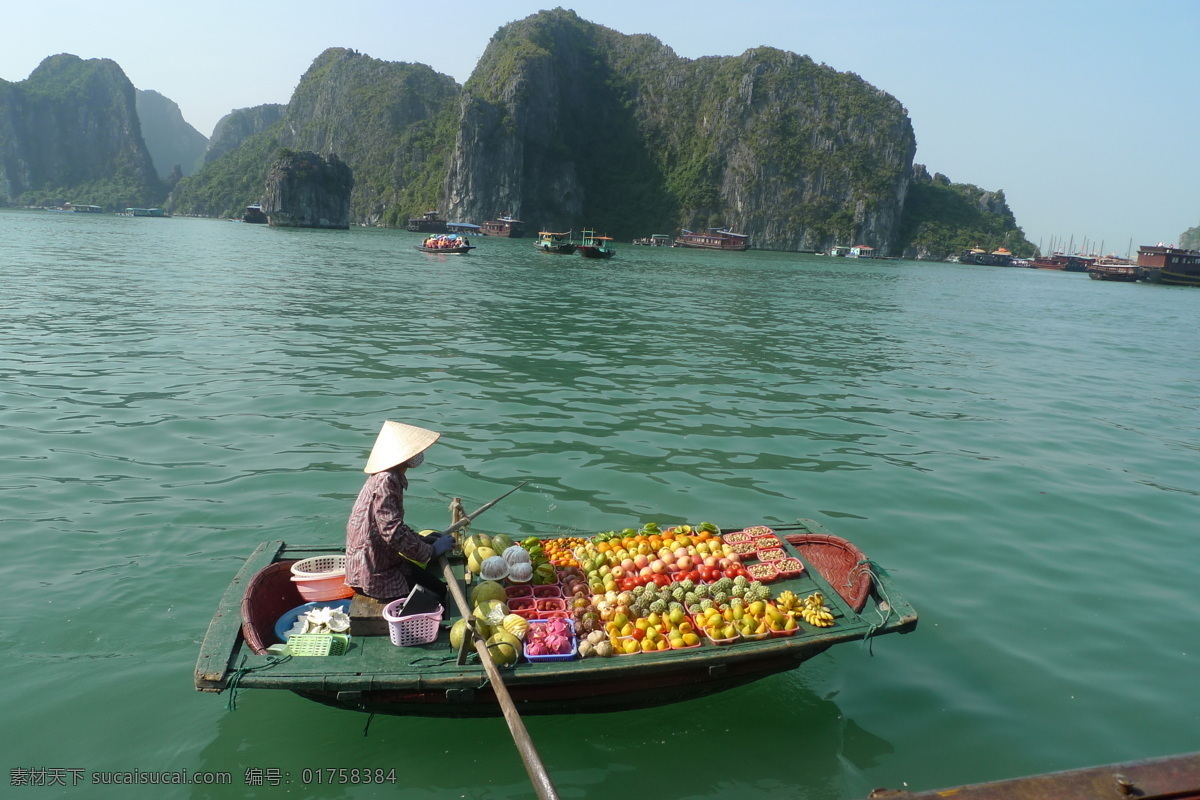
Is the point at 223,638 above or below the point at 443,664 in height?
above

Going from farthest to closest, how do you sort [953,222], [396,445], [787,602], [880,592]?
[953,222] < [880,592] < [787,602] < [396,445]

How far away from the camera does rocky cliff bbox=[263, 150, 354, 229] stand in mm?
121125

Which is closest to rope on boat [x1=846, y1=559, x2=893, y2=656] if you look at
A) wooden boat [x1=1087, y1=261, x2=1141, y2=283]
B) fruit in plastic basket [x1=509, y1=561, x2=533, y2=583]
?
fruit in plastic basket [x1=509, y1=561, x2=533, y2=583]

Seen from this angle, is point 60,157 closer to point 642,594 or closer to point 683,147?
point 683,147

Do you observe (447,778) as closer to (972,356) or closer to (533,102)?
(972,356)

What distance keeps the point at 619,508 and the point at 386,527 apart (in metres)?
4.68

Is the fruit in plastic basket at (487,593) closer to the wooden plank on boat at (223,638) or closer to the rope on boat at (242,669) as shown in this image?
the rope on boat at (242,669)

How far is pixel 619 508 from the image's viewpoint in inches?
401

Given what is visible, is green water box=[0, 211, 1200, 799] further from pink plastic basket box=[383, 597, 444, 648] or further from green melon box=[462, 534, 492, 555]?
green melon box=[462, 534, 492, 555]

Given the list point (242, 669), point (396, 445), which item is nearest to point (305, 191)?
point (396, 445)

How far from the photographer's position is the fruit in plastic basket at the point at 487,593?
21.0 ft

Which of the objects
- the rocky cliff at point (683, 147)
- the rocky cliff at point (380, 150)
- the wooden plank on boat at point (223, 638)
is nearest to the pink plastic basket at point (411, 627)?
the wooden plank on boat at point (223, 638)

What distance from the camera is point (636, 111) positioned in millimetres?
175500

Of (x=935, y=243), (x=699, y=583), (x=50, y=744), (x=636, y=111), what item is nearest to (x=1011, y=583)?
(x=699, y=583)
